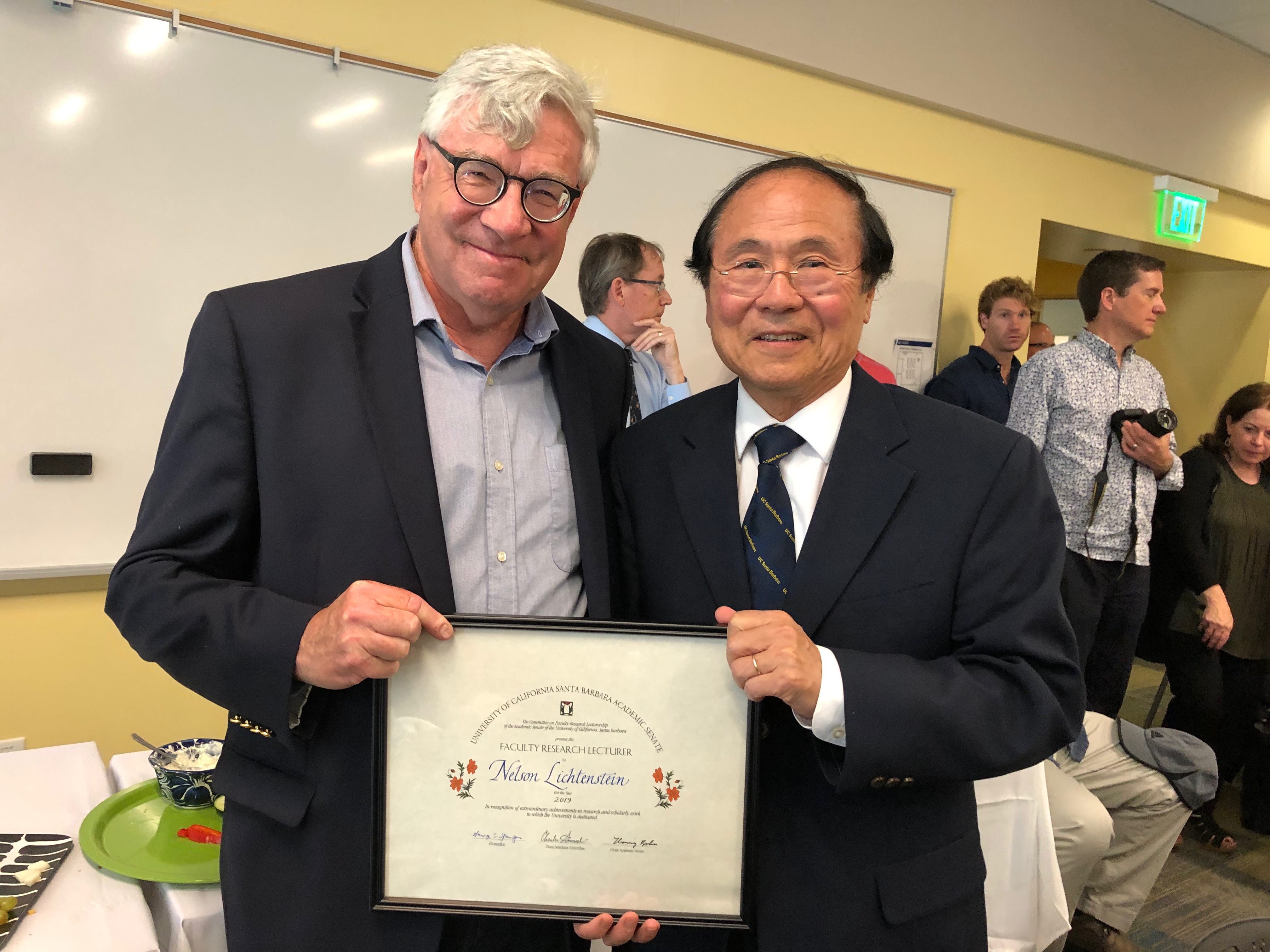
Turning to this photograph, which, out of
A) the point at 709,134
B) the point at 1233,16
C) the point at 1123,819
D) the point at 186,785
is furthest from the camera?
the point at 1233,16

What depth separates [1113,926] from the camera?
2.71 m

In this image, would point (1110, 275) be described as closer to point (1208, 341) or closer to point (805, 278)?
point (805, 278)

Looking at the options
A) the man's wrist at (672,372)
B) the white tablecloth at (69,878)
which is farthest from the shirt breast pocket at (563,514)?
the man's wrist at (672,372)

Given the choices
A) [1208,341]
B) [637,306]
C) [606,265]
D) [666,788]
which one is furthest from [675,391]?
[1208,341]

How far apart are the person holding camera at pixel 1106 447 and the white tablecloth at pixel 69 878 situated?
370 centimetres

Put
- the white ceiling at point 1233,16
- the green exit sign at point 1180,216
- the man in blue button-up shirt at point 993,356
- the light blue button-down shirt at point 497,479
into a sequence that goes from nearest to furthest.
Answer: the light blue button-down shirt at point 497,479, the man in blue button-up shirt at point 993,356, the white ceiling at point 1233,16, the green exit sign at point 1180,216

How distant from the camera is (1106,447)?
3.90 m

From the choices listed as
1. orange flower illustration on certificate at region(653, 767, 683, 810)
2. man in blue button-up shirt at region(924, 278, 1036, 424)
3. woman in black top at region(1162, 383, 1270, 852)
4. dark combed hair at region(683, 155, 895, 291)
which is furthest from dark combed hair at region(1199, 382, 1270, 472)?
orange flower illustration on certificate at region(653, 767, 683, 810)

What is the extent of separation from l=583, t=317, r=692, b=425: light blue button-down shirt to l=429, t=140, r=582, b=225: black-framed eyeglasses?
2.16m

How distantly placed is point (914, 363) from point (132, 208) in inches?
157

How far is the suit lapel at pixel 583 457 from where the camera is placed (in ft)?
4.35

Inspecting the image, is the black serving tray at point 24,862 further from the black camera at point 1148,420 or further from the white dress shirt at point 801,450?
the black camera at point 1148,420
